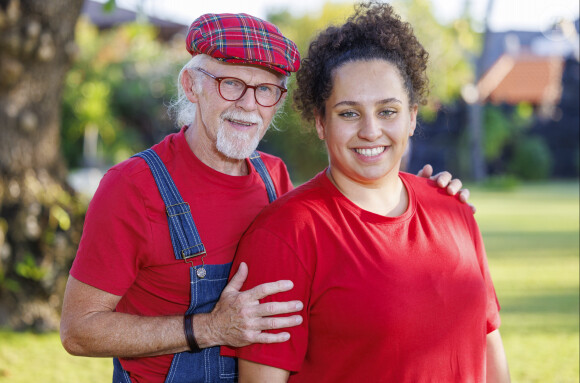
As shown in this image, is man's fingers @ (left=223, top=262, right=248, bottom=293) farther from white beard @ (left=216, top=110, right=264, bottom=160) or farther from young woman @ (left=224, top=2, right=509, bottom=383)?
white beard @ (left=216, top=110, right=264, bottom=160)

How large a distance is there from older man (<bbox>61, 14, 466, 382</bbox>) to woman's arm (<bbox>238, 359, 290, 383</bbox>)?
79mm

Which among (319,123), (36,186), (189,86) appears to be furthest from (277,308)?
(36,186)

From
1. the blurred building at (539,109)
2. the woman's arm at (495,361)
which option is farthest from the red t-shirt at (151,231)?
the blurred building at (539,109)

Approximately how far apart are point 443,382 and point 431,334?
16cm

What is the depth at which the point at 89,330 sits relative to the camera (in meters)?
2.19

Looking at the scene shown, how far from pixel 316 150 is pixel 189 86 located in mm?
793

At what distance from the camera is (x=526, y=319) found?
21.5ft

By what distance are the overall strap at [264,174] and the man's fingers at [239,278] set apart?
0.58 metres

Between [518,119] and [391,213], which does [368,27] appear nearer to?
[391,213]

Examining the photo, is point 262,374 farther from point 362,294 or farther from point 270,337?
point 362,294

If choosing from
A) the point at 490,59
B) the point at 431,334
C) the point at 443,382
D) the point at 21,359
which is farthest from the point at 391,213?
the point at 490,59

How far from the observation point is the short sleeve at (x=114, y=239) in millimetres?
2189

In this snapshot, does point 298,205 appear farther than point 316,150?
No

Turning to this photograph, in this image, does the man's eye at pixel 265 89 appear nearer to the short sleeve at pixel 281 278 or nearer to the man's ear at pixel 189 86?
the man's ear at pixel 189 86
